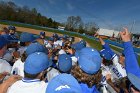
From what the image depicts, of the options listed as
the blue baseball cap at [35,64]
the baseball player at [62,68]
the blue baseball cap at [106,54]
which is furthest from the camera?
the blue baseball cap at [106,54]

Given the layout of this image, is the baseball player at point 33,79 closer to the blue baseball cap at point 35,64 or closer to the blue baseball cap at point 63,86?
the blue baseball cap at point 35,64

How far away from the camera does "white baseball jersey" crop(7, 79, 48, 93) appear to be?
368 centimetres

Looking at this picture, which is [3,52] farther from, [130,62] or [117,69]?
[117,69]

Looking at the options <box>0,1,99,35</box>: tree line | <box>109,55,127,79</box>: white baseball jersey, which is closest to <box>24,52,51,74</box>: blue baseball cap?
<box>109,55,127,79</box>: white baseball jersey

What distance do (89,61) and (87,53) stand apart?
12 cm

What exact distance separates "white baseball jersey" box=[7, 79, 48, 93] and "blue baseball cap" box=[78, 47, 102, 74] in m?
0.63

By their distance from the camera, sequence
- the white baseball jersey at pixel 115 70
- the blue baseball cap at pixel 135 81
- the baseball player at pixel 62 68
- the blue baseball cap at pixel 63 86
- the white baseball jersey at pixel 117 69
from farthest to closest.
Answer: the white baseball jersey at pixel 117 69, the white baseball jersey at pixel 115 70, the baseball player at pixel 62 68, the blue baseball cap at pixel 135 81, the blue baseball cap at pixel 63 86

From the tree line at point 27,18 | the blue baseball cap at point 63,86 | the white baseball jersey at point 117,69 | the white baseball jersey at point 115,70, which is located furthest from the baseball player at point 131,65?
the tree line at point 27,18

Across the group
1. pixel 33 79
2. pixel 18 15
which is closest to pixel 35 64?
pixel 33 79

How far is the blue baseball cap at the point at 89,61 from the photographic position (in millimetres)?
3471

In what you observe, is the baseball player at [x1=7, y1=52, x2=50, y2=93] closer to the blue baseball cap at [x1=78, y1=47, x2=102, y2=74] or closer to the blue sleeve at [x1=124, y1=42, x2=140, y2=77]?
the blue baseball cap at [x1=78, y1=47, x2=102, y2=74]

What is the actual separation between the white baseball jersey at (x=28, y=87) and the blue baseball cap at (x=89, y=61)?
24.7 inches

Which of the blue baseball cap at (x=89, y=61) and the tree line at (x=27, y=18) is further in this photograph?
the tree line at (x=27, y=18)

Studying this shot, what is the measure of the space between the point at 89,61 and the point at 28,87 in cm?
85
